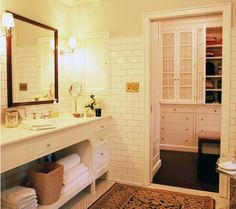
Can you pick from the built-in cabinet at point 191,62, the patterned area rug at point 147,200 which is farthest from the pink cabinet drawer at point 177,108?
the patterned area rug at point 147,200

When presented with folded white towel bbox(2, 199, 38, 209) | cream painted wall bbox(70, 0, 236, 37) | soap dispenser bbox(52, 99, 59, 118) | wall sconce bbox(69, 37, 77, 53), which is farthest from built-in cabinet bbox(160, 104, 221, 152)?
folded white towel bbox(2, 199, 38, 209)

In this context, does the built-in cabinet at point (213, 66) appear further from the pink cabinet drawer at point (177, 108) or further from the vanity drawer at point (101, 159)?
the vanity drawer at point (101, 159)

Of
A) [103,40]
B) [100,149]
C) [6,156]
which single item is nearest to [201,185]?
[100,149]

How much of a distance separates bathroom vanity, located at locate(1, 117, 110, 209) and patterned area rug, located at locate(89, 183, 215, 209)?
278 millimetres

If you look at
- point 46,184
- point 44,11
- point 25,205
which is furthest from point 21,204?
point 44,11

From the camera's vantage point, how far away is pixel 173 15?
3123mm

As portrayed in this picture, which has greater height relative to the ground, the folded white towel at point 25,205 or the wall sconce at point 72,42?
the wall sconce at point 72,42

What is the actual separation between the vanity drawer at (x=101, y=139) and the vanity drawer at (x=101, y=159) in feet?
0.22

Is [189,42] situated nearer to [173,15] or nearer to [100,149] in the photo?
[173,15]

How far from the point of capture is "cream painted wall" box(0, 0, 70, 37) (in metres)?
2.68

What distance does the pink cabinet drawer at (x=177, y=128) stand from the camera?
5.12m

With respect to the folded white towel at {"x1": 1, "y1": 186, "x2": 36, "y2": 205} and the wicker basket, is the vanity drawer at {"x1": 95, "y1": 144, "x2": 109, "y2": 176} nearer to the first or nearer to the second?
the wicker basket

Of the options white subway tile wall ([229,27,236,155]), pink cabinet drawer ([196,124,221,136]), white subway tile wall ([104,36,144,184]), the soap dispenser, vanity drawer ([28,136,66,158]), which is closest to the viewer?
vanity drawer ([28,136,66,158])

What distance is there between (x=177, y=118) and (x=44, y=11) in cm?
327
